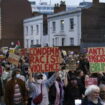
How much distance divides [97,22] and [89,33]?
2054mm

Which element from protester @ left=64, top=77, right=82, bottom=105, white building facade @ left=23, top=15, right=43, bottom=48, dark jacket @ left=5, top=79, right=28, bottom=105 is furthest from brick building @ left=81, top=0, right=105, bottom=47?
dark jacket @ left=5, top=79, right=28, bottom=105

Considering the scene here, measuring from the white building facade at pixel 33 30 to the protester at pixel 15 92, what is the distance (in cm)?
4025

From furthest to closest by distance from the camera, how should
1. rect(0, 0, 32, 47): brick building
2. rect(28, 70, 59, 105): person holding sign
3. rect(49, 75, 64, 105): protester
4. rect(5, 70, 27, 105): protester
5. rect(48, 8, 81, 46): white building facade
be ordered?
rect(0, 0, 32, 47): brick building, rect(48, 8, 81, 46): white building facade, rect(49, 75, 64, 105): protester, rect(5, 70, 27, 105): protester, rect(28, 70, 59, 105): person holding sign

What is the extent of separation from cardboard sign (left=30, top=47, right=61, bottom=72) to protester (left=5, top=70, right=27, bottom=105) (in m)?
0.62

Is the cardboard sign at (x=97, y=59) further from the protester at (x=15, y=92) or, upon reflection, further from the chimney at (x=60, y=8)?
the chimney at (x=60, y=8)

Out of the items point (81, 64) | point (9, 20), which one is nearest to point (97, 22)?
point (9, 20)

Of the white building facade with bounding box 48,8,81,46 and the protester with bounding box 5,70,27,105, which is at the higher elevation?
the white building facade with bounding box 48,8,81,46

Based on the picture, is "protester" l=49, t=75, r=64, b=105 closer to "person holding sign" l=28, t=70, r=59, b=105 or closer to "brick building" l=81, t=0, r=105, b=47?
"person holding sign" l=28, t=70, r=59, b=105

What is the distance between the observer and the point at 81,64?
19.1 meters

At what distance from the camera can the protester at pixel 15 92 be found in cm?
1072

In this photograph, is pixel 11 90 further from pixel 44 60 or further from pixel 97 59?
pixel 97 59

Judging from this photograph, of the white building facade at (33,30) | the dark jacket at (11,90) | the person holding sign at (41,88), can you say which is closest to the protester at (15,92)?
the dark jacket at (11,90)

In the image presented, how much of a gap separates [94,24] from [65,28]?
308 cm

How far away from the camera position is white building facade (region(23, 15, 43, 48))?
5178 cm
